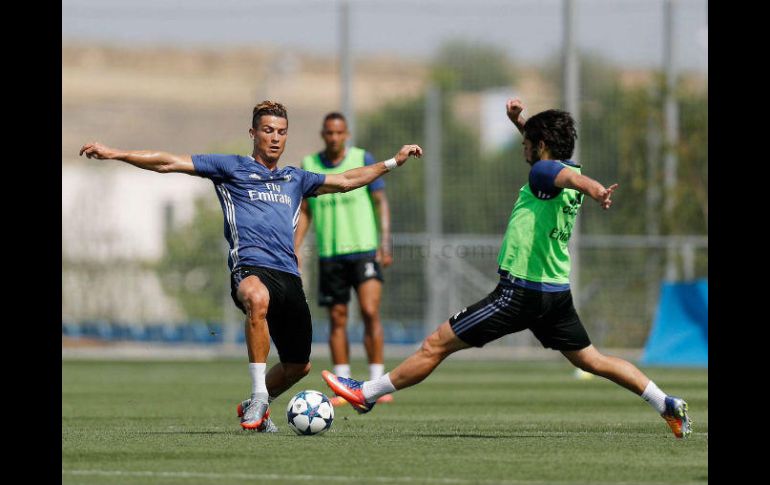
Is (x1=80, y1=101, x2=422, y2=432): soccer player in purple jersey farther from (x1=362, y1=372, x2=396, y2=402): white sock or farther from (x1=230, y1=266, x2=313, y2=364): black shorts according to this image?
(x1=362, y1=372, x2=396, y2=402): white sock

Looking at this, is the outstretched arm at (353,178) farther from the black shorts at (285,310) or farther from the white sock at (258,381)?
the white sock at (258,381)

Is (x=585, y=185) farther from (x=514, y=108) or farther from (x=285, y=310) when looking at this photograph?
(x=285, y=310)

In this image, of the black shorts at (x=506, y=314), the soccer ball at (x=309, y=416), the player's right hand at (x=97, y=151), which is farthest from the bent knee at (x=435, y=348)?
the player's right hand at (x=97, y=151)

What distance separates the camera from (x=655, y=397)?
971 cm

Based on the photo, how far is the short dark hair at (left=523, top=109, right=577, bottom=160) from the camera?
377 inches

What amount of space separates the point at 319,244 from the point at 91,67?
90.2 metres

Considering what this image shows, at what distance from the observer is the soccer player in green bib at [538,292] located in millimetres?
9562

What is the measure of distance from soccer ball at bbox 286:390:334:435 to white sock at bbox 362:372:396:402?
1.12 feet

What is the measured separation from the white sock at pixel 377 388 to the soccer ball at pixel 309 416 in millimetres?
342

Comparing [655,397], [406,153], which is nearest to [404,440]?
[655,397]

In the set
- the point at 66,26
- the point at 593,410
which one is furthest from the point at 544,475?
the point at 66,26
